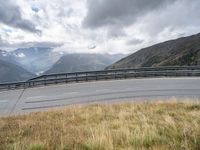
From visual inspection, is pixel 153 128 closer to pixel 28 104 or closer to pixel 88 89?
pixel 28 104

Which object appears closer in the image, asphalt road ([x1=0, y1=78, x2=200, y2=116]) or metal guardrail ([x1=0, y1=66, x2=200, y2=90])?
asphalt road ([x1=0, y1=78, x2=200, y2=116])

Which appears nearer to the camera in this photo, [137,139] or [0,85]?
[137,139]

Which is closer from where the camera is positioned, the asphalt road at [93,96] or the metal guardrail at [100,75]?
the asphalt road at [93,96]

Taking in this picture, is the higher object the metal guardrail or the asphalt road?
the metal guardrail

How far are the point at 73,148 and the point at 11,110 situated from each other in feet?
36.6

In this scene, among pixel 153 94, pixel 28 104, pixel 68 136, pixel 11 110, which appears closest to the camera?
pixel 68 136

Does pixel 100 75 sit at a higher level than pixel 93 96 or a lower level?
higher

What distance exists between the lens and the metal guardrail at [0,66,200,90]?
2511 centimetres

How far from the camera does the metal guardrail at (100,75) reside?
2511 centimetres

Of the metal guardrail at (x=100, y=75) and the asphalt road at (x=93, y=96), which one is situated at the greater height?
the metal guardrail at (x=100, y=75)

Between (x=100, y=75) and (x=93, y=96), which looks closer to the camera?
(x=93, y=96)

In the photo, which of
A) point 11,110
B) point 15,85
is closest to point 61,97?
point 11,110

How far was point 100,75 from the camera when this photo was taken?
27.0 m

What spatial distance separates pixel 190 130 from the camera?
16.2ft
